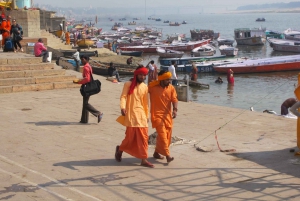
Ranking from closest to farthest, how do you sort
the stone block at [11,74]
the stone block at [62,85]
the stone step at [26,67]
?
the stone block at [11,74], the stone step at [26,67], the stone block at [62,85]

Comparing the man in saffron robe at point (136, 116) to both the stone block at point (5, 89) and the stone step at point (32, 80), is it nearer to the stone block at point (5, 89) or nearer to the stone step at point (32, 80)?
the stone block at point (5, 89)

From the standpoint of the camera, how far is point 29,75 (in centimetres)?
1402

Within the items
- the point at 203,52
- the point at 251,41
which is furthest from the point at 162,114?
the point at 251,41

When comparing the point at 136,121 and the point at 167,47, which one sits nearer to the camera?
→ the point at 136,121

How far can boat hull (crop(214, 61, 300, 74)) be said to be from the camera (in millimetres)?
31766

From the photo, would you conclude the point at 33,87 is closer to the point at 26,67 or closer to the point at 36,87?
the point at 36,87

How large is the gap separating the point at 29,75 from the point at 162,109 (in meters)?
7.76

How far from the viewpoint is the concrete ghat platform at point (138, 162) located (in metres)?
5.90

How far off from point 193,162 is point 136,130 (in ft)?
3.24

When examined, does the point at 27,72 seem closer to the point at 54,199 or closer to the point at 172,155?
the point at 172,155

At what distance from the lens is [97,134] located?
29.4ft

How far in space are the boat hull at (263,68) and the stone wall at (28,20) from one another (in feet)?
45.7

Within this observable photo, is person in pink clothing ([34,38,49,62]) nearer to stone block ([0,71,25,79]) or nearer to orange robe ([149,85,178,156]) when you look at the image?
stone block ([0,71,25,79])

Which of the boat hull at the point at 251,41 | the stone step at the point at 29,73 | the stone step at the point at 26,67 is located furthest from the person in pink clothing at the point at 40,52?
the boat hull at the point at 251,41
